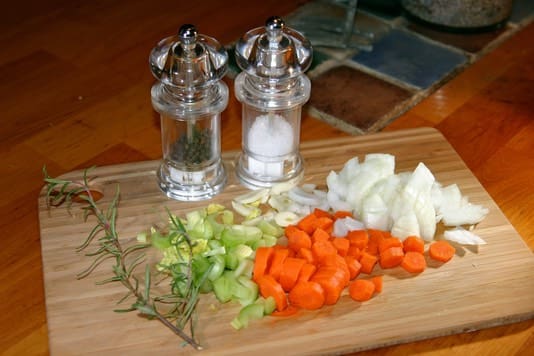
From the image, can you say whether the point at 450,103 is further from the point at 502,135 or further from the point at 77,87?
the point at 77,87

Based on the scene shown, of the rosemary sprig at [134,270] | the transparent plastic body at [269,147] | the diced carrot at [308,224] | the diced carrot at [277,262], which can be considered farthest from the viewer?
the transparent plastic body at [269,147]

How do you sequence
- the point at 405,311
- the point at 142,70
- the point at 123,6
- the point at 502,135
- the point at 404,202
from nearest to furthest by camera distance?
1. the point at 405,311
2. the point at 404,202
3. the point at 502,135
4. the point at 142,70
5. the point at 123,6

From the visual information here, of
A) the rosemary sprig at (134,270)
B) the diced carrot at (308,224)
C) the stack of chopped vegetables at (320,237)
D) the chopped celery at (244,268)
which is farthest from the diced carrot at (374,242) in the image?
the rosemary sprig at (134,270)

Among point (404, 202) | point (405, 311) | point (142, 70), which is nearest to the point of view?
point (405, 311)

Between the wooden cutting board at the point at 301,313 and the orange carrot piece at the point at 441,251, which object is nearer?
the wooden cutting board at the point at 301,313

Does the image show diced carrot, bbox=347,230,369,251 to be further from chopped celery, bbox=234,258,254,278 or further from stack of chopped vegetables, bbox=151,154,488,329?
chopped celery, bbox=234,258,254,278

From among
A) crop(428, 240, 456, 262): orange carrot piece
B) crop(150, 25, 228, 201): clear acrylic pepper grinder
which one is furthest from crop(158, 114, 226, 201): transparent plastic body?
crop(428, 240, 456, 262): orange carrot piece

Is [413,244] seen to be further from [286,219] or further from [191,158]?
[191,158]

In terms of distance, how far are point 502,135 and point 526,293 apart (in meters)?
0.60

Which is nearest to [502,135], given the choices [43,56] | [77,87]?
[77,87]

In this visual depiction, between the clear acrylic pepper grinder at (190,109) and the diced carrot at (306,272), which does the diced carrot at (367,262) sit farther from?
the clear acrylic pepper grinder at (190,109)

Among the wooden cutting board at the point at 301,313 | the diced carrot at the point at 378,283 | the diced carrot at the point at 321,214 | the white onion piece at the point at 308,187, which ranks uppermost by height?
the diced carrot at the point at 321,214

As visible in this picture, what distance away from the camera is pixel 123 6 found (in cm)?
245

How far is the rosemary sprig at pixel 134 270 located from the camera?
53.1 inches
